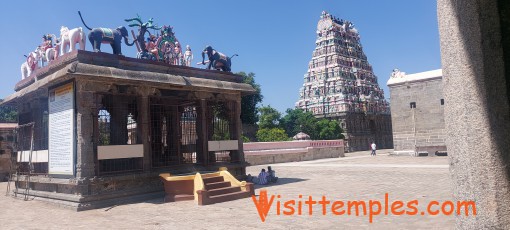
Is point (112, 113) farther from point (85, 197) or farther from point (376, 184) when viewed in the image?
point (376, 184)

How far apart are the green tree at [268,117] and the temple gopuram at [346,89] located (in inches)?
418

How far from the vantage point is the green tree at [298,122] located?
52.5 meters

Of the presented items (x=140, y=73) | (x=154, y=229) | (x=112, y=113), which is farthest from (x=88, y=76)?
(x=154, y=229)

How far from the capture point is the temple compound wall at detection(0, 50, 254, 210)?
9.84m

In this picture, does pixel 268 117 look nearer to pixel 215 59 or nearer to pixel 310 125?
pixel 310 125

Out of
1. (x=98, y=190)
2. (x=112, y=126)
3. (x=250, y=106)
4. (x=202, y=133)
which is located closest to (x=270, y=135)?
(x=250, y=106)

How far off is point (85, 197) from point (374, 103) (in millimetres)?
56146

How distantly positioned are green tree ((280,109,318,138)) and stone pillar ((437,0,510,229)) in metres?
49.7

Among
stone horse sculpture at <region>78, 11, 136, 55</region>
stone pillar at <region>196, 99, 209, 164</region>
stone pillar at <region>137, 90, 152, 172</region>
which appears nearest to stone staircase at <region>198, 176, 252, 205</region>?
stone pillar at <region>196, 99, 209, 164</region>

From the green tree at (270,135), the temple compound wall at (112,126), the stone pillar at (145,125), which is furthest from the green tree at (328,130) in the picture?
the stone pillar at (145,125)

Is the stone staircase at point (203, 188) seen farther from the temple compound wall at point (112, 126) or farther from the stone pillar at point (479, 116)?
the stone pillar at point (479, 116)

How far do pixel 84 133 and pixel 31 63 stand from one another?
6037 millimetres

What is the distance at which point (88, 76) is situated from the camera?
9.67m

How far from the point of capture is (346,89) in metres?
55.8
